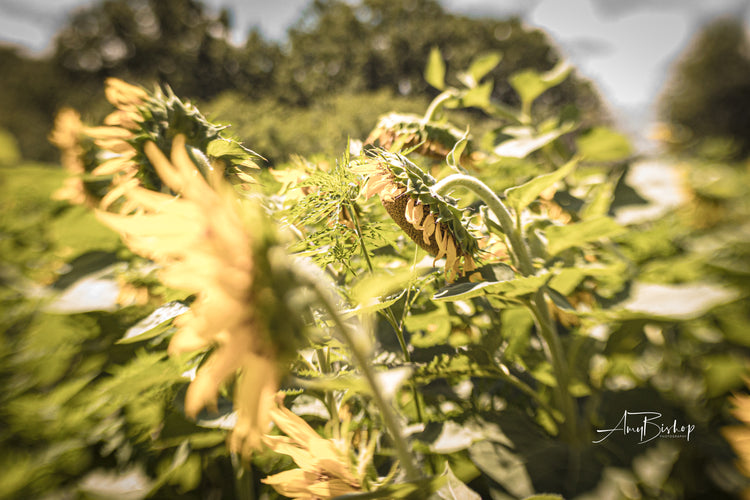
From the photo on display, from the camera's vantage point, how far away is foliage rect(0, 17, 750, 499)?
0.18 meters

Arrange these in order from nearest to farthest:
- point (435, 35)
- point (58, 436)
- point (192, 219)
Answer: point (192, 219)
point (58, 436)
point (435, 35)

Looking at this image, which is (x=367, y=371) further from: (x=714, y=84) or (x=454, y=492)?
(x=714, y=84)

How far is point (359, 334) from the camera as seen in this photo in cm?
30

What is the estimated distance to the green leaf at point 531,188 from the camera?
342 mm

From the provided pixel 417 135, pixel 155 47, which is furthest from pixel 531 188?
pixel 155 47

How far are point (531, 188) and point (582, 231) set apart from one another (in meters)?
0.06

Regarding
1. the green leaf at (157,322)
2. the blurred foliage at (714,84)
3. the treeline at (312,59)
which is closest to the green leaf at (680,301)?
the green leaf at (157,322)

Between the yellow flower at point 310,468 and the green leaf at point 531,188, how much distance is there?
0.26 meters

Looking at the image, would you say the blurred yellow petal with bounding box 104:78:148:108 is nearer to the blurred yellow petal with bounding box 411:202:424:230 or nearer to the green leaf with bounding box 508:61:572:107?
the blurred yellow petal with bounding box 411:202:424:230

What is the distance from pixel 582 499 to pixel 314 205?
0.35m

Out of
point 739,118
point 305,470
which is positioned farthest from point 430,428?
point 739,118

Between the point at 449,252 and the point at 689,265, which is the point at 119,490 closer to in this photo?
the point at 449,252

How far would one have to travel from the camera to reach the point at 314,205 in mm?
342

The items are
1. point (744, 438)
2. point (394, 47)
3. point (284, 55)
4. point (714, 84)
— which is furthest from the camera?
point (714, 84)
